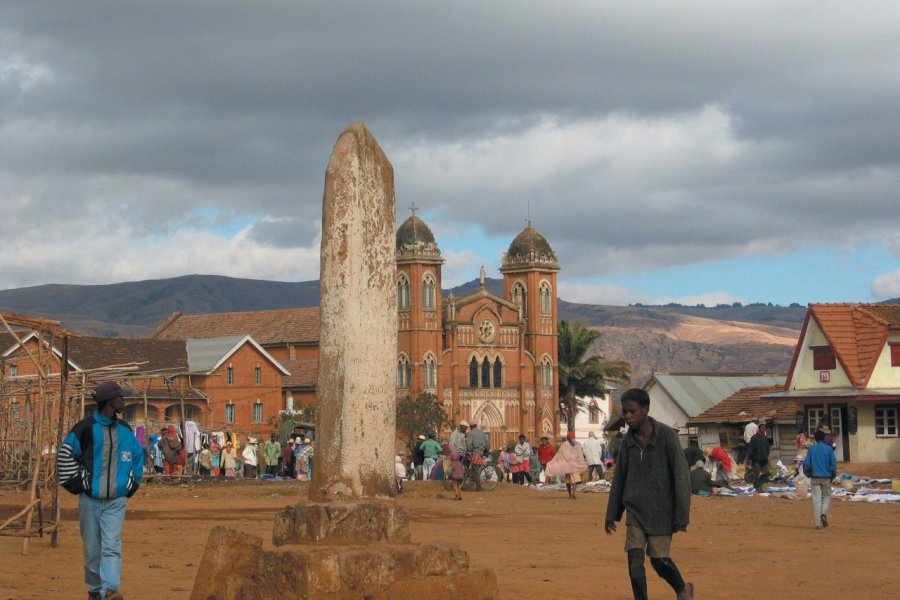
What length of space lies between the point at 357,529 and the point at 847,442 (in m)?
34.7

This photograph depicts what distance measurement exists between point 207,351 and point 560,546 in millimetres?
57254

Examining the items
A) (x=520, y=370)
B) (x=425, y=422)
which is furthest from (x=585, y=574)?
(x=520, y=370)

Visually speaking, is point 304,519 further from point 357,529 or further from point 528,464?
point 528,464

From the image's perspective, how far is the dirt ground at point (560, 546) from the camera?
1202cm

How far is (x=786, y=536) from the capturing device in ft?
59.3

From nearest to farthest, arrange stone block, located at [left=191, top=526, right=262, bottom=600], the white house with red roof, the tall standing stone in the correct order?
1. stone block, located at [left=191, top=526, right=262, bottom=600]
2. the tall standing stone
3. the white house with red roof

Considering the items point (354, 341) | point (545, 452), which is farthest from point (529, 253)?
Result: point (354, 341)

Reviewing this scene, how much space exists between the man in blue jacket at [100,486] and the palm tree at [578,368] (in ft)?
287

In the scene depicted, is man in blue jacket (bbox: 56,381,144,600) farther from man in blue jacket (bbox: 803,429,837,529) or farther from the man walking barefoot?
man in blue jacket (bbox: 803,429,837,529)

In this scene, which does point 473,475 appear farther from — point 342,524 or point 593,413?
point 593,413

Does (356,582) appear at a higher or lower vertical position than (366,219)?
lower

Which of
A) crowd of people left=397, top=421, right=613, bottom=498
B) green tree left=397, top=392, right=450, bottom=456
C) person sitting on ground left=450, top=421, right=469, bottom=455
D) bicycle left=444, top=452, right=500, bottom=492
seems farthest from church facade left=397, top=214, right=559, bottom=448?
person sitting on ground left=450, top=421, right=469, bottom=455

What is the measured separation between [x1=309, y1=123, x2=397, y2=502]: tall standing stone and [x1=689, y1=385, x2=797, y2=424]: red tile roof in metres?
35.8

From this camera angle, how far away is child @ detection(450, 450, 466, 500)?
27.8 meters
